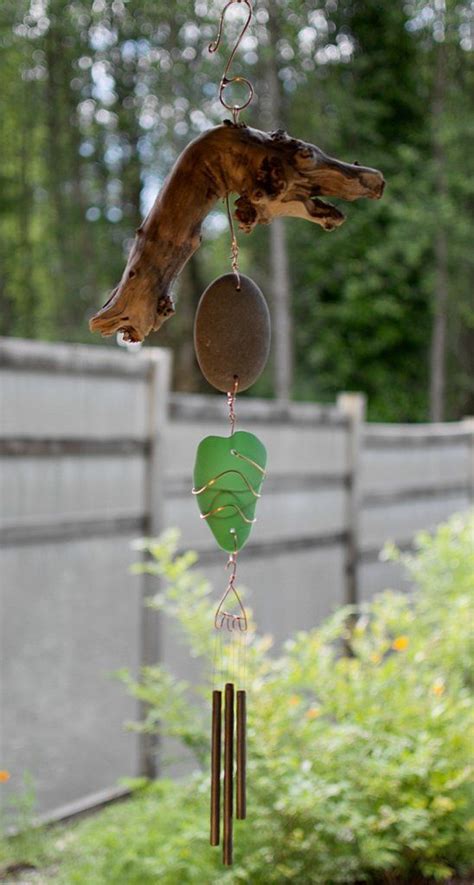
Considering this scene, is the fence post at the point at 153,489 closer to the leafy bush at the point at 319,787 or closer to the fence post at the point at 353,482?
the leafy bush at the point at 319,787

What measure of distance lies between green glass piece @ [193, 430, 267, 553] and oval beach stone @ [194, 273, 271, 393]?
2.7 inches

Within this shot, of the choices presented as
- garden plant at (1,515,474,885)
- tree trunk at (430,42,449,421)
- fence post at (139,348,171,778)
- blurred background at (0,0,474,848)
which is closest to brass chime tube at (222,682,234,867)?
garden plant at (1,515,474,885)

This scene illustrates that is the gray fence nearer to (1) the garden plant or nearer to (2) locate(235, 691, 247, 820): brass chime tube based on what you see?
(1) the garden plant

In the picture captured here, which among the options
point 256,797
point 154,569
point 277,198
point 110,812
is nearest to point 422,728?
point 256,797

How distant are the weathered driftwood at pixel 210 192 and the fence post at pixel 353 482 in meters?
3.38

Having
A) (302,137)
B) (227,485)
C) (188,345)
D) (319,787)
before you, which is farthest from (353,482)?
(302,137)

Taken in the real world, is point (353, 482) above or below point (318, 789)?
above

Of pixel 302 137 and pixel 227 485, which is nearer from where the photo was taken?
pixel 227 485

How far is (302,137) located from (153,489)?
598cm

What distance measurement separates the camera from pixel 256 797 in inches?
91.0

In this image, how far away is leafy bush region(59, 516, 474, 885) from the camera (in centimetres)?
220

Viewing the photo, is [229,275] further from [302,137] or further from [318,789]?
[302,137]

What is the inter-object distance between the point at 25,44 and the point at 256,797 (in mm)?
7522

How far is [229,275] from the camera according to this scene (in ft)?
3.54
